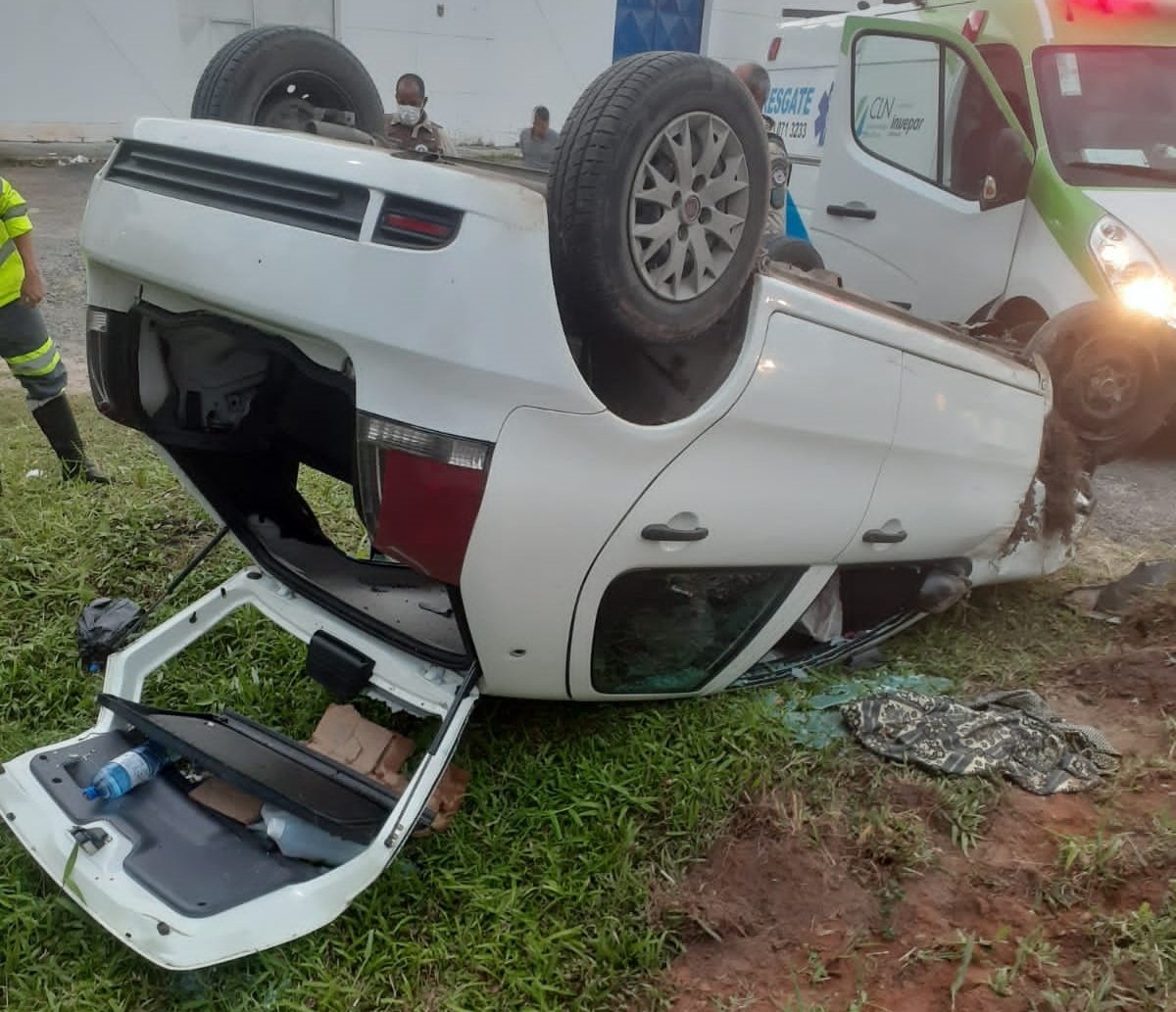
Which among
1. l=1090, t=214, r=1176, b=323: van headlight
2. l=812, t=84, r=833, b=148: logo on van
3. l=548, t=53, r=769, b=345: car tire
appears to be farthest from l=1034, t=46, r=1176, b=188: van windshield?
l=548, t=53, r=769, b=345: car tire

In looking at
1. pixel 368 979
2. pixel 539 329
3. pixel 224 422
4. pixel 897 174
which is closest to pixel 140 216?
pixel 224 422

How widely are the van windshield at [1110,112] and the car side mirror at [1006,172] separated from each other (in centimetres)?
17

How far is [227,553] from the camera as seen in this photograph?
407 centimetres

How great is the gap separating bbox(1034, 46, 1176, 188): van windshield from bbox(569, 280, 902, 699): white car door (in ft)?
11.1

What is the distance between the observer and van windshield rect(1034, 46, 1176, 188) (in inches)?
213

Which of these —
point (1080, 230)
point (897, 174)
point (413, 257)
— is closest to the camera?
point (413, 257)

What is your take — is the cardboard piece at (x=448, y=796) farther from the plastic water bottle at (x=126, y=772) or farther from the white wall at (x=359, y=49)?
the white wall at (x=359, y=49)

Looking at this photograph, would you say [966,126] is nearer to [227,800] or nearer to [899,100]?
[899,100]

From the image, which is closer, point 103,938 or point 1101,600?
point 103,938

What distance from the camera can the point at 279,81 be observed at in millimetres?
2898

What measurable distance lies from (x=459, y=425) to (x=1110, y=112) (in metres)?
4.86

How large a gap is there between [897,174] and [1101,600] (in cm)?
315

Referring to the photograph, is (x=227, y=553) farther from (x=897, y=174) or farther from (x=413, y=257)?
(x=897, y=174)

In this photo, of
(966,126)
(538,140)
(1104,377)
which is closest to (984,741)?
(1104,377)
